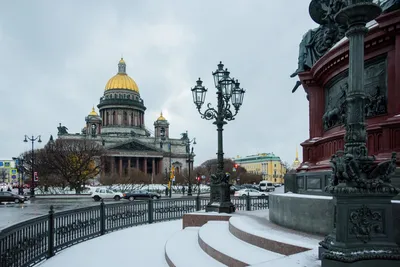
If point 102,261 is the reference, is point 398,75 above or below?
above

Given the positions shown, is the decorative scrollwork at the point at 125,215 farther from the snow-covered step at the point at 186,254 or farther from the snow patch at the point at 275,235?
the snow patch at the point at 275,235

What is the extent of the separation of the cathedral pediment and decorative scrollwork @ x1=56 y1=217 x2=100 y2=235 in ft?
292

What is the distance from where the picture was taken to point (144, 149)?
340 feet

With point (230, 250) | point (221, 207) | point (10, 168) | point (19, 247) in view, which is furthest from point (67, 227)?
point (10, 168)

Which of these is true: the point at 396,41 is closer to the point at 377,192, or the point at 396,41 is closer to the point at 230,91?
the point at 377,192

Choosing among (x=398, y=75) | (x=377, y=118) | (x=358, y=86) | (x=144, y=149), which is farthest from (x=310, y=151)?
(x=144, y=149)

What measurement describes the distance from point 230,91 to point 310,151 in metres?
4.65

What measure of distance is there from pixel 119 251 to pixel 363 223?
7188 mm

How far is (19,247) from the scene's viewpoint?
298 inches

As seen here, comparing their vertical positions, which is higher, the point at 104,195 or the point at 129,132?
the point at 129,132

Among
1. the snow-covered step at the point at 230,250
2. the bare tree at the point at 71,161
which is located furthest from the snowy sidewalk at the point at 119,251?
the bare tree at the point at 71,161

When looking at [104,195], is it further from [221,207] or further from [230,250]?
[230,250]

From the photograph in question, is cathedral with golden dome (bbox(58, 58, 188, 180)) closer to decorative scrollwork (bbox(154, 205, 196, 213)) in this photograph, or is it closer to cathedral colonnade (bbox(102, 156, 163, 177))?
cathedral colonnade (bbox(102, 156, 163, 177))

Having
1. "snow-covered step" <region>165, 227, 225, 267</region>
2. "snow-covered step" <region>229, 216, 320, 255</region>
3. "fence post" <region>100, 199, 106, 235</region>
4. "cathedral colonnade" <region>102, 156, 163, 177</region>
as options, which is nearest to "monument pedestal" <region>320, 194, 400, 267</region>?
"snow-covered step" <region>229, 216, 320, 255</region>
